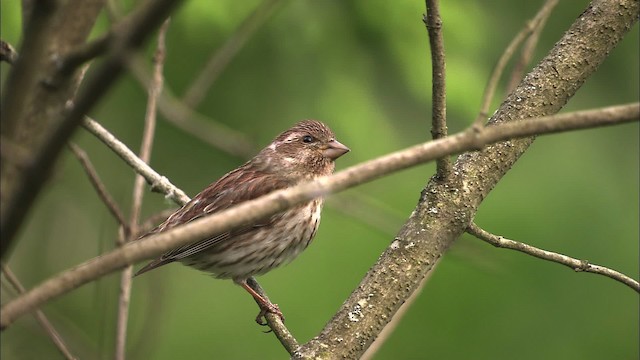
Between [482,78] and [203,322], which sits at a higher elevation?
[482,78]

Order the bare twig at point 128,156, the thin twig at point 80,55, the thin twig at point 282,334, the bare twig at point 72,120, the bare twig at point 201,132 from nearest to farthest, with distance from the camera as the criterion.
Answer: the bare twig at point 72,120, the thin twig at point 80,55, the bare twig at point 201,132, the thin twig at point 282,334, the bare twig at point 128,156

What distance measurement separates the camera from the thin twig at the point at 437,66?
8.73ft

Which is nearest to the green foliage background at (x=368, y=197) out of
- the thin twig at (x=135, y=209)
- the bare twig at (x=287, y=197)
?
the thin twig at (x=135, y=209)

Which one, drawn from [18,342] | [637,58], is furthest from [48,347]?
[637,58]

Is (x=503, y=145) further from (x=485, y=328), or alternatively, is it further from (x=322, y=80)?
(x=485, y=328)

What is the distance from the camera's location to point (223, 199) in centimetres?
539

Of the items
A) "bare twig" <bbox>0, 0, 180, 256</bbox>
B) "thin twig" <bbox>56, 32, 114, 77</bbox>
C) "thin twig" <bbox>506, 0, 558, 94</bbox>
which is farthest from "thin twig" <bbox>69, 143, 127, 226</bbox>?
"bare twig" <bbox>0, 0, 180, 256</bbox>

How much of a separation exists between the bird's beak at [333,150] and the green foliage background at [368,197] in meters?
0.07

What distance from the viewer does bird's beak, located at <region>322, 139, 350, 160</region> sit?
5.34 meters

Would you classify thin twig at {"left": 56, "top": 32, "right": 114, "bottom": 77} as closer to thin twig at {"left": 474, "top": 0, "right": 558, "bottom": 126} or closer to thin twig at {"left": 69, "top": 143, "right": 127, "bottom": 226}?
thin twig at {"left": 474, "top": 0, "right": 558, "bottom": 126}

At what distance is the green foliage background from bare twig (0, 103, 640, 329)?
230 cm

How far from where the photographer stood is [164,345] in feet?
21.3

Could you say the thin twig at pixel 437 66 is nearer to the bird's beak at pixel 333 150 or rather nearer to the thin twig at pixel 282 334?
the thin twig at pixel 282 334

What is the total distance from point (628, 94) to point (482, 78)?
1.68 metres
